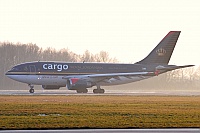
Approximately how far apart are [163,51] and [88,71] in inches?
427

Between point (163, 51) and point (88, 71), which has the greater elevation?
point (163, 51)

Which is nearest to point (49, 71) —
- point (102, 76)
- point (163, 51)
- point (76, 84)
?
point (76, 84)

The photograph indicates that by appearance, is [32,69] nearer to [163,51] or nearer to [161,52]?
[161,52]

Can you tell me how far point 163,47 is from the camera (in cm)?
6762

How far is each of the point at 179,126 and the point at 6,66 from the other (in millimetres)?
94723

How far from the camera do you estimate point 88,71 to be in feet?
206

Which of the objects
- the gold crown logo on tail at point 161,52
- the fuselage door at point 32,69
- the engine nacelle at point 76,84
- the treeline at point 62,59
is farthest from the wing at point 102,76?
the treeline at point 62,59

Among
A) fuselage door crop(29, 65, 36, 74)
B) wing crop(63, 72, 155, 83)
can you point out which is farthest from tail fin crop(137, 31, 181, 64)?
fuselage door crop(29, 65, 36, 74)

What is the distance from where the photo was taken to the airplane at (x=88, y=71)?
2382 inches

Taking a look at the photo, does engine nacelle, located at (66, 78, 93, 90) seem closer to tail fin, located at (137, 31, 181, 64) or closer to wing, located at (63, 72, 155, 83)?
wing, located at (63, 72, 155, 83)

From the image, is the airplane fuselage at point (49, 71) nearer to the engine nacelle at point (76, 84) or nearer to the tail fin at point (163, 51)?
the engine nacelle at point (76, 84)

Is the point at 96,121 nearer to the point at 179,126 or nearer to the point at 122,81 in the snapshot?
the point at 179,126

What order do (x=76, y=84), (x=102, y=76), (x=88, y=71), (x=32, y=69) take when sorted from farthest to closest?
(x=88, y=71), (x=102, y=76), (x=76, y=84), (x=32, y=69)

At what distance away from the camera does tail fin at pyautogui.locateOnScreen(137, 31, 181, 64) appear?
67.2 metres
